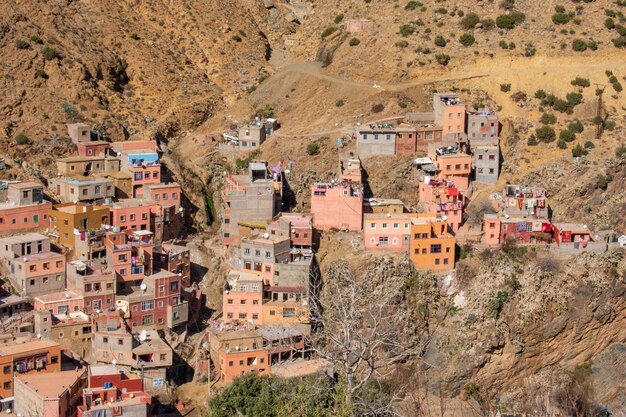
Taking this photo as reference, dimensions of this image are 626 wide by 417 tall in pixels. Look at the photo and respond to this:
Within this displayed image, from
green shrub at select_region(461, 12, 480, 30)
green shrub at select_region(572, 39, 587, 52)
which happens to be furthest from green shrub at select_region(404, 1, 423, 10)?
green shrub at select_region(572, 39, 587, 52)

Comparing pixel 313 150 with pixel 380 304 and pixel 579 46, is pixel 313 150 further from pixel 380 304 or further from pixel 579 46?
pixel 579 46

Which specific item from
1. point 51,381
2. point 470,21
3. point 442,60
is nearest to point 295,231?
point 51,381

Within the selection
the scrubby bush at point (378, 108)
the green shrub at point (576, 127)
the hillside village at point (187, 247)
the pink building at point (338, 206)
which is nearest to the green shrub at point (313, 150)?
the hillside village at point (187, 247)

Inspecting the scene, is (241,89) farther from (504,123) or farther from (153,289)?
(153,289)

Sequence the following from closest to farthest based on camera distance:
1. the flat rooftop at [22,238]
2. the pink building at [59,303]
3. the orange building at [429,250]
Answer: the pink building at [59,303] < the flat rooftop at [22,238] < the orange building at [429,250]

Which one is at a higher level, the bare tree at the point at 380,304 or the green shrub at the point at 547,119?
the green shrub at the point at 547,119

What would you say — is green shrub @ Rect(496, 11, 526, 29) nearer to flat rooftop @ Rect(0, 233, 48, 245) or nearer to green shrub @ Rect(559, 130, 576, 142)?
green shrub @ Rect(559, 130, 576, 142)

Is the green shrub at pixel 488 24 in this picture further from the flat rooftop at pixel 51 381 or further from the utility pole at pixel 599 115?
the flat rooftop at pixel 51 381
